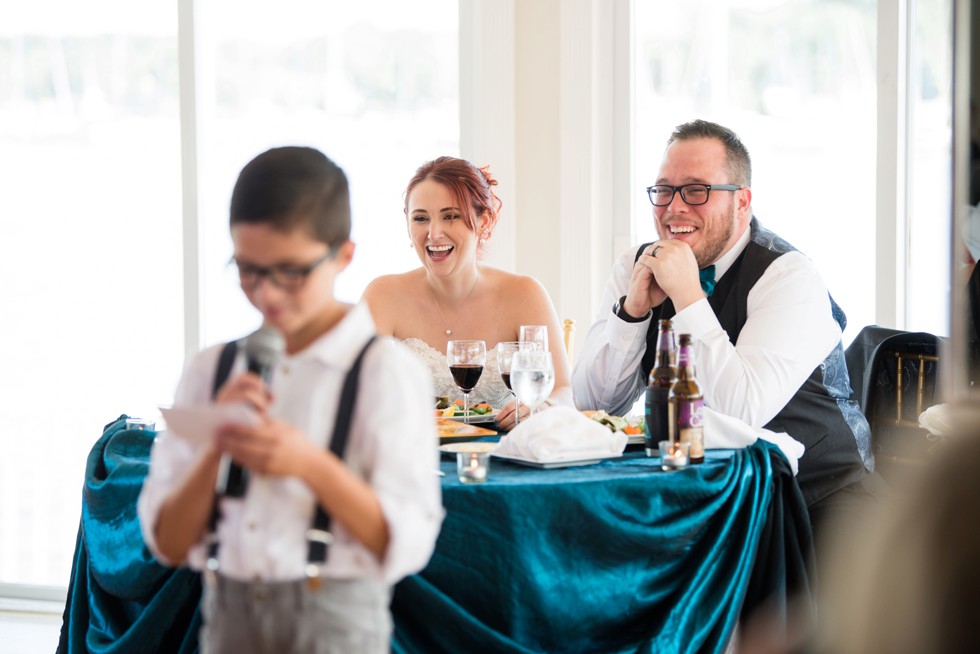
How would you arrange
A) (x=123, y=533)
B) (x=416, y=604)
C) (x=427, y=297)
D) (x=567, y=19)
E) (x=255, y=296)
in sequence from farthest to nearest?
(x=567, y=19) → (x=427, y=297) → (x=123, y=533) → (x=416, y=604) → (x=255, y=296)

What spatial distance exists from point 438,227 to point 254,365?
2075 millimetres

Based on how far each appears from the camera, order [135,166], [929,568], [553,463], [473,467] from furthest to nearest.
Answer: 1. [135,166]
2. [553,463]
3. [473,467]
4. [929,568]

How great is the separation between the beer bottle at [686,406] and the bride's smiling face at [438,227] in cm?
130

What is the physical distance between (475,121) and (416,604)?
2677 mm

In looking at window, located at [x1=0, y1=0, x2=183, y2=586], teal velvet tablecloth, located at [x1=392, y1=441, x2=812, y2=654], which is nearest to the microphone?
teal velvet tablecloth, located at [x1=392, y1=441, x2=812, y2=654]

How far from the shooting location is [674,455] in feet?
6.16

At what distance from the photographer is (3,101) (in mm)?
4332

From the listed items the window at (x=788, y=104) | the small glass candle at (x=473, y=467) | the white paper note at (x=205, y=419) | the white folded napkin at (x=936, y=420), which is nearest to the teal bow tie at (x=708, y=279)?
the white folded napkin at (x=936, y=420)

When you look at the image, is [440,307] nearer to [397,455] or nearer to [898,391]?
[898,391]

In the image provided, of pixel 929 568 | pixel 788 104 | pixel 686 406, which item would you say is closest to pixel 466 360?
pixel 686 406

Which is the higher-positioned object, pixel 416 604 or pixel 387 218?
pixel 387 218

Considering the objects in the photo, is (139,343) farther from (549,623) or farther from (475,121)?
(549,623)

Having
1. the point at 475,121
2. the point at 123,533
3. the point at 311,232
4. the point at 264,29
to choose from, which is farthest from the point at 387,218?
the point at 311,232

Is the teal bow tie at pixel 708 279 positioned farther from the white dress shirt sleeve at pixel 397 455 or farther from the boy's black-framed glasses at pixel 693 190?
the white dress shirt sleeve at pixel 397 455
